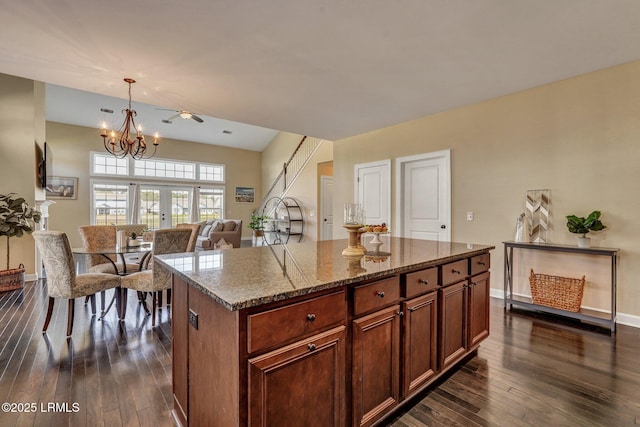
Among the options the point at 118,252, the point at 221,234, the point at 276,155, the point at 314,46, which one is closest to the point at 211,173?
the point at 276,155

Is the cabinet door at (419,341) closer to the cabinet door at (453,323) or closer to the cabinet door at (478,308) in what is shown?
the cabinet door at (453,323)

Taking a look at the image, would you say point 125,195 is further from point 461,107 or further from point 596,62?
point 596,62

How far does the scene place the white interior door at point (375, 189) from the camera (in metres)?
5.41

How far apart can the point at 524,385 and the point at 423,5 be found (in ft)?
9.13

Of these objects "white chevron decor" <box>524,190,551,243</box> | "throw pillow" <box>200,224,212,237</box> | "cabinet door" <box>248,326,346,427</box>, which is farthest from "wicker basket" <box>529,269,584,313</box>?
"throw pillow" <box>200,224,212,237</box>

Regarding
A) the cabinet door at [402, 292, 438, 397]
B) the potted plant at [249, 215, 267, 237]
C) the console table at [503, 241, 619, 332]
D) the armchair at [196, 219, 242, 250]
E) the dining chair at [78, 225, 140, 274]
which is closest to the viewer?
the cabinet door at [402, 292, 438, 397]

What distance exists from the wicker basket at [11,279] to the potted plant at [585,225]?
732 centimetres

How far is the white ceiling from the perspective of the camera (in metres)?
2.18

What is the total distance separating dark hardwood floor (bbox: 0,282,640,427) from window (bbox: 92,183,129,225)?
6.10 metres

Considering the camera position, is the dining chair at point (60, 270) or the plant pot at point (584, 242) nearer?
the dining chair at point (60, 270)

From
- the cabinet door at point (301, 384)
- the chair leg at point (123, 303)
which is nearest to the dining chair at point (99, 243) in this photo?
the chair leg at point (123, 303)

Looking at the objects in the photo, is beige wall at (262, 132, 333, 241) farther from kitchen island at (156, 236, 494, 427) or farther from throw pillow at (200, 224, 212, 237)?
kitchen island at (156, 236, 494, 427)

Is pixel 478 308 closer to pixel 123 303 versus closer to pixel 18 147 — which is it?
pixel 123 303

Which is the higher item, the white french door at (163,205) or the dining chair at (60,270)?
the white french door at (163,205)
